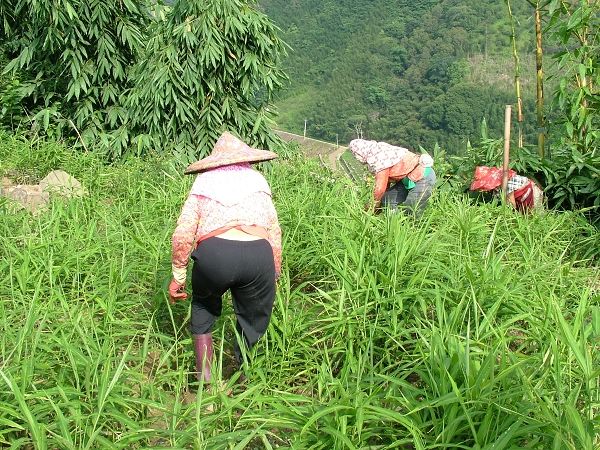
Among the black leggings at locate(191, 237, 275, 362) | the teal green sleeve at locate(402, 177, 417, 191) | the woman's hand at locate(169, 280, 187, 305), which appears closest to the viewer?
the black leggings at locate(191, 237, 275, 362)

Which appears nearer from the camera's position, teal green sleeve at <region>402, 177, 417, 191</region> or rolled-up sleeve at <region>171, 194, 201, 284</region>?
rolled-up sleeve at <region>171, 194, 201, 284</region>

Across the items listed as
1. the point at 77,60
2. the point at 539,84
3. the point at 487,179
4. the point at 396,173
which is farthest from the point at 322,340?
the point at 77,60

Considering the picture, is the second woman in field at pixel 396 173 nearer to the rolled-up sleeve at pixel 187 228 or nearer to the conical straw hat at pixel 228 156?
the conical straw hat at pixel 228 156

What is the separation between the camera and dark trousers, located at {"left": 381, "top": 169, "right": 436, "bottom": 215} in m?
4.65

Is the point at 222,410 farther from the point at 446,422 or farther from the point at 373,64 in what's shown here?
the point at 373,64

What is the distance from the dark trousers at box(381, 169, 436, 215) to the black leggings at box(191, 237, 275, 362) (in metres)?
2.24

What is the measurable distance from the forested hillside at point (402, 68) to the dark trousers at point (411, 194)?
27.7 meters

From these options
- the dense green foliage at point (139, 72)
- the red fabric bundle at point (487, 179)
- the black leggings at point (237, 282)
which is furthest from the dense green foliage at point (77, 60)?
the black leggings at point (237, 282)

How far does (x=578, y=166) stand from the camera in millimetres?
5250

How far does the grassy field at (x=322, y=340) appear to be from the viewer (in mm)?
1955

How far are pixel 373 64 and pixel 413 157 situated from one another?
5294 centimetres

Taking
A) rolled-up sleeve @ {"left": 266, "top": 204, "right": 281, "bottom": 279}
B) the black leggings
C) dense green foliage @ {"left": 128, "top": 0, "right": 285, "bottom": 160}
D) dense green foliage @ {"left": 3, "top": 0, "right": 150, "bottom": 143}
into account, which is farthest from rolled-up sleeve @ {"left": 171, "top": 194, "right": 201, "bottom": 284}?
dense green foliage @ {"left": 3, "top": 0, "right": 150, "bottom": 143}

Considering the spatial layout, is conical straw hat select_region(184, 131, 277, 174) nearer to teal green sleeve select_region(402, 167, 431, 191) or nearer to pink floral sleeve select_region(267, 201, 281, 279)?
pink floral sleeve select_region(267, 201, 281, 279)

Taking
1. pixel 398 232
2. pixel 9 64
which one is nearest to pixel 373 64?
pixel 9 64
